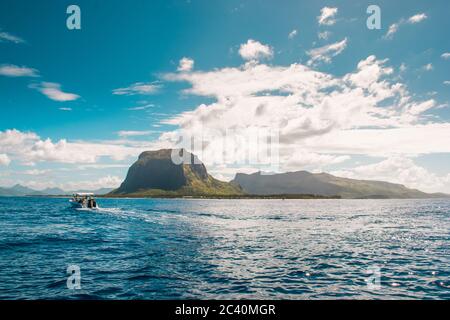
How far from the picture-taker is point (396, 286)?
25.2 metres

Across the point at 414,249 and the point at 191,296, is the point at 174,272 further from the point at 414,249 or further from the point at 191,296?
the point at 414,249

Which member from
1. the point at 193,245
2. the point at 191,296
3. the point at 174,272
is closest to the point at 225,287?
the point at 191,296

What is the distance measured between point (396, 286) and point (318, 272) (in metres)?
6.48
